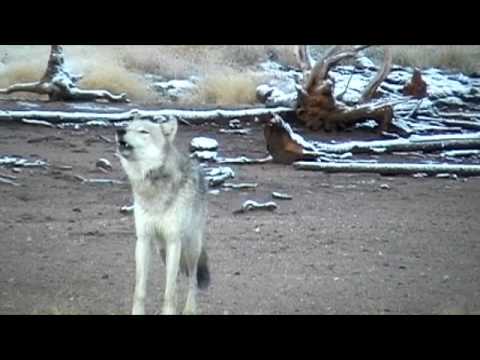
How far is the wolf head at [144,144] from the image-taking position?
5.20m

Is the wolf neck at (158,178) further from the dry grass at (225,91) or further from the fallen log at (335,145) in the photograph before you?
the dry grass at (225,91)

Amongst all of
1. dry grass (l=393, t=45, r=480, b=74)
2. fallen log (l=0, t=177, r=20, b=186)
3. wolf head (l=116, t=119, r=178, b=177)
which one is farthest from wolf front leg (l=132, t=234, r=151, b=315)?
dry grass (l=393, t=45, r=480, b=74)

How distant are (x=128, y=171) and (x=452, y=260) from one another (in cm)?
313

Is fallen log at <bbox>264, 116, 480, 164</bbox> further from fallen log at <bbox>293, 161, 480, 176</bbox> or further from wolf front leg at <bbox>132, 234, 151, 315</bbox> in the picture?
wolf front leg at <bbox>132, 234, 151, 315</bbox>

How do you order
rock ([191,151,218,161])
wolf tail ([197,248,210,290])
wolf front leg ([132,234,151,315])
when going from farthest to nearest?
1. rock ([191,151,218,161])
2. wolf tail ([197,248,210,290])
3. wolf front leg ([132,234,151,315])

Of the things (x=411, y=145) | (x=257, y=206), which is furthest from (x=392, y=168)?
(x=257, y=206)

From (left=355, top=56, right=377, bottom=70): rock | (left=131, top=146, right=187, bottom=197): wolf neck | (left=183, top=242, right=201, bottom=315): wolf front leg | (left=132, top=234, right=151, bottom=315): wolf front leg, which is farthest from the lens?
(left=355, top=56, right=377, bottom=70): rock

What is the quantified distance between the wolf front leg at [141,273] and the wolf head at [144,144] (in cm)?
38

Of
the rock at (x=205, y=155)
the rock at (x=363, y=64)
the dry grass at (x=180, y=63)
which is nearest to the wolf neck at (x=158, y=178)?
the rock at (x=205, y=155)

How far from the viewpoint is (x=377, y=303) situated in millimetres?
6066

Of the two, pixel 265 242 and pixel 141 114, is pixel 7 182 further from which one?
pixel 265 242

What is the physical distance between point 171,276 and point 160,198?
1.45 feet

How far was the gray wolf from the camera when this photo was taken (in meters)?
5.23
